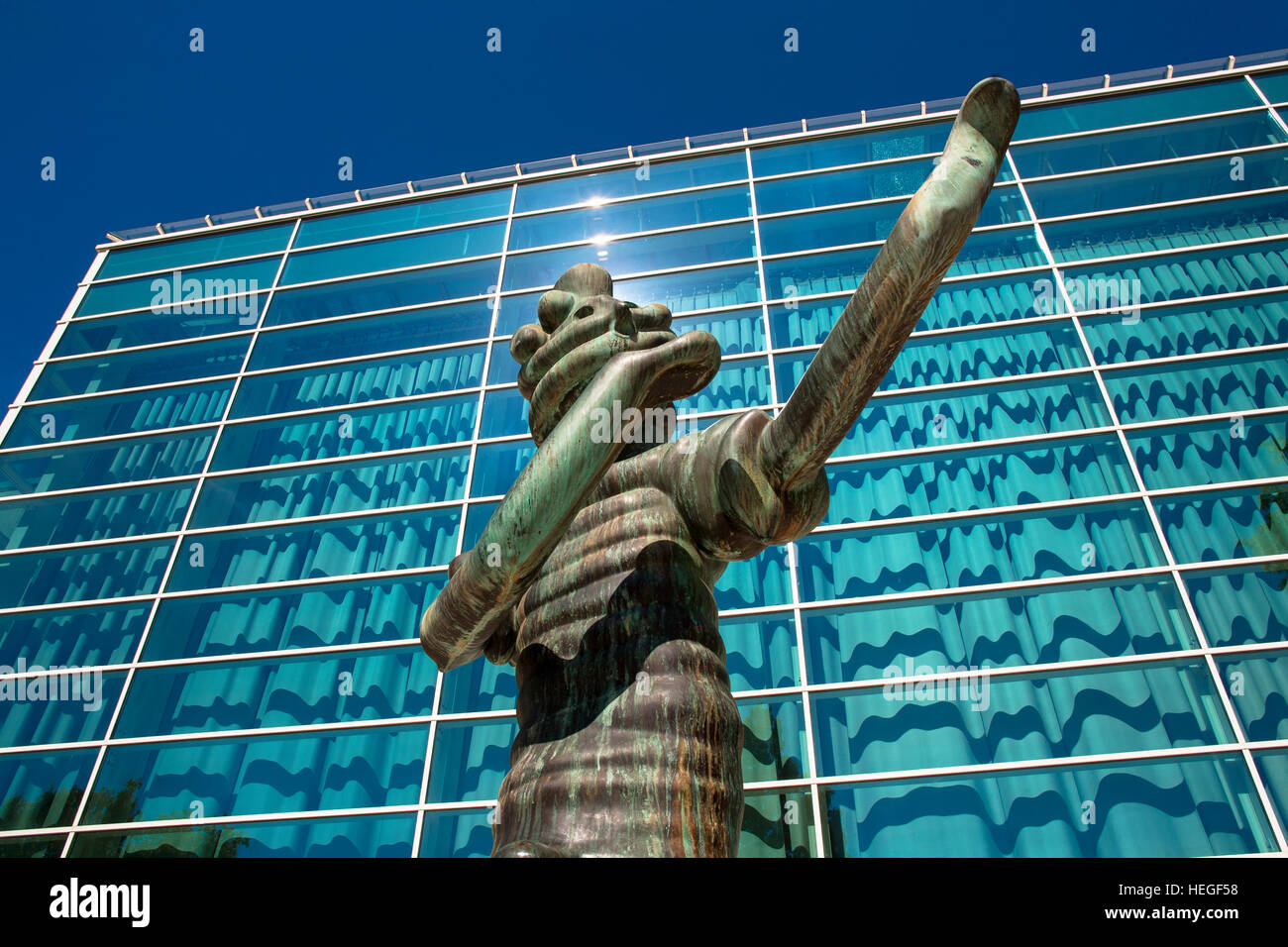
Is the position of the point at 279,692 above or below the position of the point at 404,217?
below

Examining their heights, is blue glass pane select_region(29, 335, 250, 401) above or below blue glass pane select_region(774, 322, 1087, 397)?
above

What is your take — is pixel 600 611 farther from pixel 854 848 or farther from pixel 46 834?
pixel 46 834

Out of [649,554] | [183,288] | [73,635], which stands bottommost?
[649,554]

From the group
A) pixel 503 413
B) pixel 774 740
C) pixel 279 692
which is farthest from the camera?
pixel 503 413

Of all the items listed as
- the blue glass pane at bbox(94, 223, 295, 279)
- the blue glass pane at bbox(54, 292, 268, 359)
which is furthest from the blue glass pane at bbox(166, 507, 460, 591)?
the blue glass pane at bbox(94, 223, 295, 279)

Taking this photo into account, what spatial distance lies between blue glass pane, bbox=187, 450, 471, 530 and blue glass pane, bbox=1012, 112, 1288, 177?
1107cm

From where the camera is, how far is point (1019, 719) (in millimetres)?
10867

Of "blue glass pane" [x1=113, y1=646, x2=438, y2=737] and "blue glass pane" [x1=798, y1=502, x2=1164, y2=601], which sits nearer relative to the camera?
"blue glass pane" [x1=798, y1=502, x2=1164, y2=601]

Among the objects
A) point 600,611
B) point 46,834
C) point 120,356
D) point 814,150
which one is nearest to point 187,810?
point 46,834

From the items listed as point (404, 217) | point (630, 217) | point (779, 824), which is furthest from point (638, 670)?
point (404, 217)

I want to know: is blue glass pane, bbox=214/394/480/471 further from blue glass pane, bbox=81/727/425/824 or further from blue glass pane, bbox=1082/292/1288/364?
blue glass pane, bbox=1082/292/1288/364

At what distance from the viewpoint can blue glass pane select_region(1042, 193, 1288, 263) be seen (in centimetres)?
1498

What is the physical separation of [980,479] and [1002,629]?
2.35 meters

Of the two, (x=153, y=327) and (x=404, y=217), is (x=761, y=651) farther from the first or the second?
(x=153, y=327)
